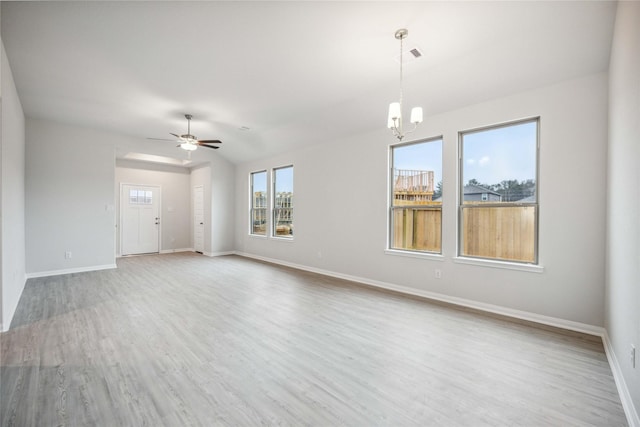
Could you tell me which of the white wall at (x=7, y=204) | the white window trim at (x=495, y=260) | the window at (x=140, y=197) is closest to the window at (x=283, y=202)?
the white window trim at (x=495, y=260)

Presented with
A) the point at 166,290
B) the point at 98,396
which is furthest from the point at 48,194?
the point at 98,396

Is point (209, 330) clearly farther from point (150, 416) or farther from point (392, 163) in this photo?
point (392, 163)

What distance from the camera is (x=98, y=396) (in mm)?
2014

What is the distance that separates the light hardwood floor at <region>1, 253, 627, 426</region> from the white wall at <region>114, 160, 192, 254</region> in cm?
487

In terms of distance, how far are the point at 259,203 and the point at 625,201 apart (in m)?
7.04

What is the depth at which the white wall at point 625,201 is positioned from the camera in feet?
5.89

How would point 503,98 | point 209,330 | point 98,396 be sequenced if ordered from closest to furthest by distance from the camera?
point 98,396, point 209,330, point 503,98

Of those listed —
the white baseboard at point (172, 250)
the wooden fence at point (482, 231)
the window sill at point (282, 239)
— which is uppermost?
the wooden fence at point (482, 231)

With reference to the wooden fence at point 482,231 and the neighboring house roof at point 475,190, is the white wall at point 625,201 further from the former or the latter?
the neighboring house roof at point 475,190

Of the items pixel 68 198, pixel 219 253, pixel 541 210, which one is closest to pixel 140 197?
pixel 68 198

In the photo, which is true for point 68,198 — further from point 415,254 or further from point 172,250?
point 415,254

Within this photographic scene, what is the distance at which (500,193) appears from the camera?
377 cm

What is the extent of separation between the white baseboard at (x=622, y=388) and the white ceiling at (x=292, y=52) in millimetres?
2798

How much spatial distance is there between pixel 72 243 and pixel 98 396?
5.28 meters
